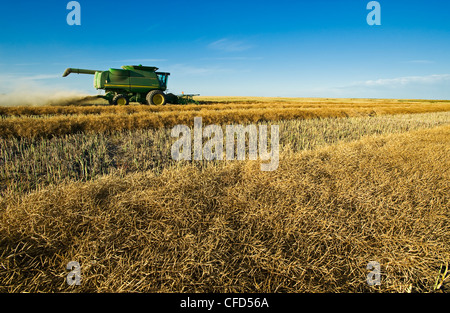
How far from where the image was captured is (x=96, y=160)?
13.0 feet

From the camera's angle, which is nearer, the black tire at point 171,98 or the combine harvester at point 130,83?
the combine harvester at point 130,83

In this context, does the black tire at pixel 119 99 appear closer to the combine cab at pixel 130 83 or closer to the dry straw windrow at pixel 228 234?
the combine cab at pixel 130 83

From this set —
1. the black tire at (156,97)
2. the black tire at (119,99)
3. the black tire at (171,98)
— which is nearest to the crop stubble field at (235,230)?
the black tire at (119,99)

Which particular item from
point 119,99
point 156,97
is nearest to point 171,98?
point 156,97

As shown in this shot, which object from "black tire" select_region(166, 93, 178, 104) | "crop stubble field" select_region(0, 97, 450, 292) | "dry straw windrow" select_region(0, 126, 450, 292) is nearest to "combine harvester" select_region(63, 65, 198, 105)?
"black tire" select_region(166, 93, 178, 104)

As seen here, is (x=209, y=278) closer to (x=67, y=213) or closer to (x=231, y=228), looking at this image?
(x=231, y=228)

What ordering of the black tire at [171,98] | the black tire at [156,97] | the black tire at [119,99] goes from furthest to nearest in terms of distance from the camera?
1. the black tire at [171,98]
2. the black tire at [156,97]
3. the black tire at [119,99]

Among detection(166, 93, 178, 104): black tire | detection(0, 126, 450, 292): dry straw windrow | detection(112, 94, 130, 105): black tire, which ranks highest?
detection(166, 93, 178, 104): black tire

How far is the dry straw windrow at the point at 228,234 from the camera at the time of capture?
1.45 m

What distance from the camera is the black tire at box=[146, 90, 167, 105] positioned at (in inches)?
575

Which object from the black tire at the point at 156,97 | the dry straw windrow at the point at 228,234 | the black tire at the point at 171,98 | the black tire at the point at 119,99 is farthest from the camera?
the black tire at the point at 171,98

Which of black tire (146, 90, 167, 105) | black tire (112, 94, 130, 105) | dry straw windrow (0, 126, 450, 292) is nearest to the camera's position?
dry straw windrow (0, 126, 450, 292)

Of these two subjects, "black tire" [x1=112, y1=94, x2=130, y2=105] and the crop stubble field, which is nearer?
the crop stubble field

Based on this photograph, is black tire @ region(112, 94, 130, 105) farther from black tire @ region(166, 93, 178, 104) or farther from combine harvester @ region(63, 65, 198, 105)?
black tire @ region(166, 93, 178, 104)
